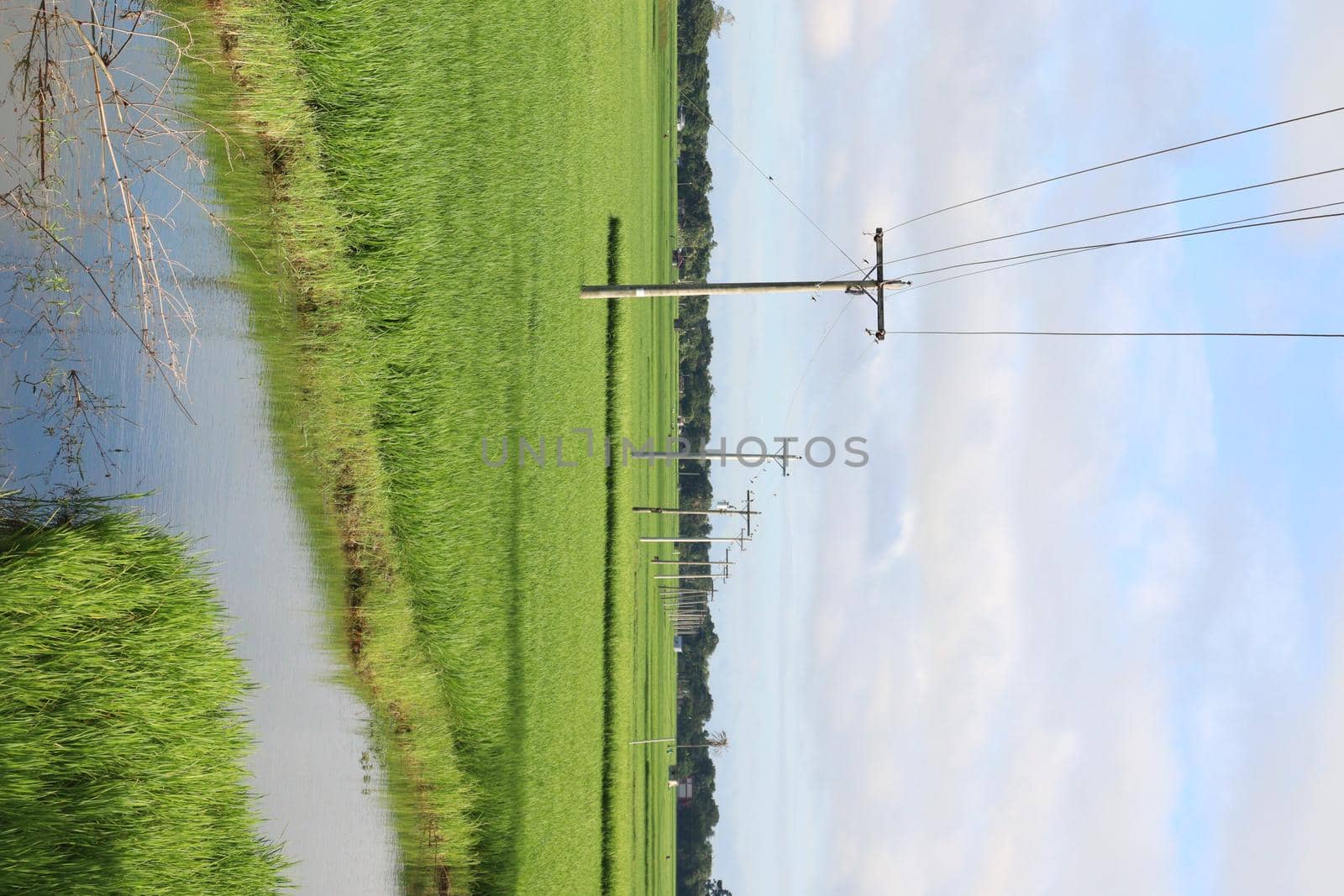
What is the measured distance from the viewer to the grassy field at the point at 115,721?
4711mm

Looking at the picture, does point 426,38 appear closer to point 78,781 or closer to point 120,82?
point 120,82

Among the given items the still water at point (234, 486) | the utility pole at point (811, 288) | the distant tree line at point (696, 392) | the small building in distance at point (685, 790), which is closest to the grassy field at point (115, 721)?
the still water at point (234, 486)

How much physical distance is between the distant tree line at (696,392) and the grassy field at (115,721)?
30041 millimetres

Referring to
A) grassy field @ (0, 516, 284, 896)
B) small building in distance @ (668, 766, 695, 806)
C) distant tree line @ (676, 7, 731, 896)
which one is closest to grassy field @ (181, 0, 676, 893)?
grassy field @ (0, 516, 284, 896)

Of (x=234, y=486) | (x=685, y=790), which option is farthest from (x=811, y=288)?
(x=685, y=790)

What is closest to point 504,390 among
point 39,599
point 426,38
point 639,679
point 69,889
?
point 426,38

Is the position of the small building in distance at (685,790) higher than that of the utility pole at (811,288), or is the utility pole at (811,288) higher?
the utility pole at (811,288)

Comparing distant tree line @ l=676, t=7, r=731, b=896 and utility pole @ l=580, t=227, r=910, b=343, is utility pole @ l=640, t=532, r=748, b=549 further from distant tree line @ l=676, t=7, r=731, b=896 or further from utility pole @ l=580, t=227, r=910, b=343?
distant tree line @ l=676, t=7, r=731, b=896

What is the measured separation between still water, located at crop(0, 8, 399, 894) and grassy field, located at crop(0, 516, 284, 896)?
605 mm

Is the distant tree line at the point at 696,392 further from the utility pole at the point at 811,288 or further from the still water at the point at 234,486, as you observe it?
Result: the still water at the point at 234,486

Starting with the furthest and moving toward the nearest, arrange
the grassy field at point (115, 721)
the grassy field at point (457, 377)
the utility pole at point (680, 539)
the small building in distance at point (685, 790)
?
the small building in distance at point (685, 790), the utility pole at point (680, 539), the grassy field at point (457, 377), the grassy field at point (115, 721)

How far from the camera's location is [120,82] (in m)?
Result: 6.18

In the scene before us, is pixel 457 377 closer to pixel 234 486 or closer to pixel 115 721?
pixel 234 486

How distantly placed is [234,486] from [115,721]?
220cm
